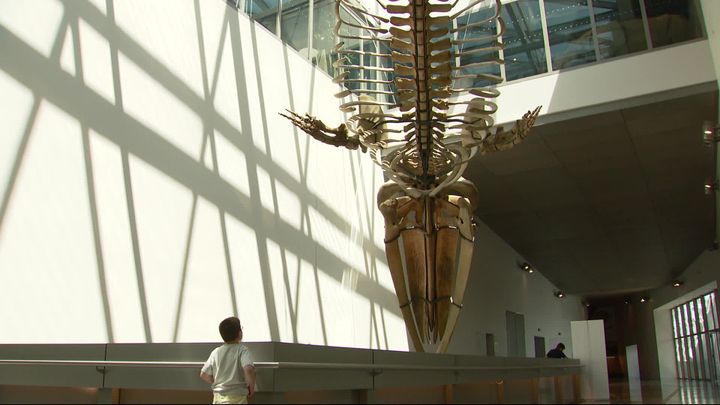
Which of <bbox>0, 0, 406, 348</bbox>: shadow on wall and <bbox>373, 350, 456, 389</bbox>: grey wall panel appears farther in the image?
<bbox>0, 0, 406, 348</bbox>: shadow on wall

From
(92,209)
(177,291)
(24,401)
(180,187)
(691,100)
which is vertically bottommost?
(24,401)

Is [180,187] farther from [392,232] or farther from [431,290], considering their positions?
[431,290]

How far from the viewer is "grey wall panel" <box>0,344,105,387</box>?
415cm

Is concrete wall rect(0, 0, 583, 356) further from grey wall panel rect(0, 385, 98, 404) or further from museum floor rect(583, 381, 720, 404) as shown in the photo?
museum floor rect(583, 381, 720, 404)

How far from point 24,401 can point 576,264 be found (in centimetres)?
1922

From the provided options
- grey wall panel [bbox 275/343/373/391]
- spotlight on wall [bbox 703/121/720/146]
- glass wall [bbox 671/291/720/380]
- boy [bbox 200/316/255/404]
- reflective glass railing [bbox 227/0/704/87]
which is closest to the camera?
boy [bbox 200/316/255/404]

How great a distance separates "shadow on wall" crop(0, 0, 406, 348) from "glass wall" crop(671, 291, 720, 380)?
9771 mm

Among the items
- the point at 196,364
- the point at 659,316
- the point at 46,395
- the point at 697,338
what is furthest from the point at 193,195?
the point at 659,316

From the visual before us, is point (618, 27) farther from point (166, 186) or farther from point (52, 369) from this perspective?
point (52, 369)

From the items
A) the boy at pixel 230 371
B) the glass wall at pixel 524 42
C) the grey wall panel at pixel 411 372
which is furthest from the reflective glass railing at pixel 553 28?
the boy at pixel 230 371

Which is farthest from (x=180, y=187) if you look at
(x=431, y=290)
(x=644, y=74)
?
(x=644, y=74)

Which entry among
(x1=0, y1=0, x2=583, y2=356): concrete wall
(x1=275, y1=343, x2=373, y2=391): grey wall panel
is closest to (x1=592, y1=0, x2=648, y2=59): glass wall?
(x1=0, y1=0, x2=583, y2=356): concrete wall

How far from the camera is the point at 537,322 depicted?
19.6 metres

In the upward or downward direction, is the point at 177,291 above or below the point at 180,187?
below
